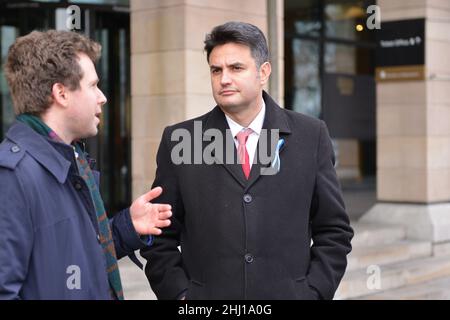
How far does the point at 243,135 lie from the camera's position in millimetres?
3109

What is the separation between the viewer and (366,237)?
955 cm

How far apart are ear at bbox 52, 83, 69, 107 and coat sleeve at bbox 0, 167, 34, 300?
0.31m

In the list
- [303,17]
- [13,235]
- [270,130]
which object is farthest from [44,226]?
[303,17]

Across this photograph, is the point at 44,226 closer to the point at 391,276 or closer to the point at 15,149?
the point at 15,149

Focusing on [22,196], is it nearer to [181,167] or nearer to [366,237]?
[181,167]

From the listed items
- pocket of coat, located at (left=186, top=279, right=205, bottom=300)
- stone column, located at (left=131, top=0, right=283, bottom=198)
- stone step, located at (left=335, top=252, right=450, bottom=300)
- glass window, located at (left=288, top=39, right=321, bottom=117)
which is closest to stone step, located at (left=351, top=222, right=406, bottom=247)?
stone step, located at (left=335, top=252, right=450, bottom=300)

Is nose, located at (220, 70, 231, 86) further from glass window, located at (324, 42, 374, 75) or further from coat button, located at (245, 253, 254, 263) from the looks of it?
glass window, located at (324, 42, 374, 75)

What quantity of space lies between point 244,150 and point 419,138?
7682mm

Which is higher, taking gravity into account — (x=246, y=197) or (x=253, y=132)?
(x=253, y=132)

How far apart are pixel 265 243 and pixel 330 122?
35.3ft

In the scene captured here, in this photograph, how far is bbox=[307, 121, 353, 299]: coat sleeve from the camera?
3.09 m

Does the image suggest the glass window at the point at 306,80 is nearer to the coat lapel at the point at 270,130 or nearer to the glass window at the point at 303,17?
the glass window at the point at 303,17
